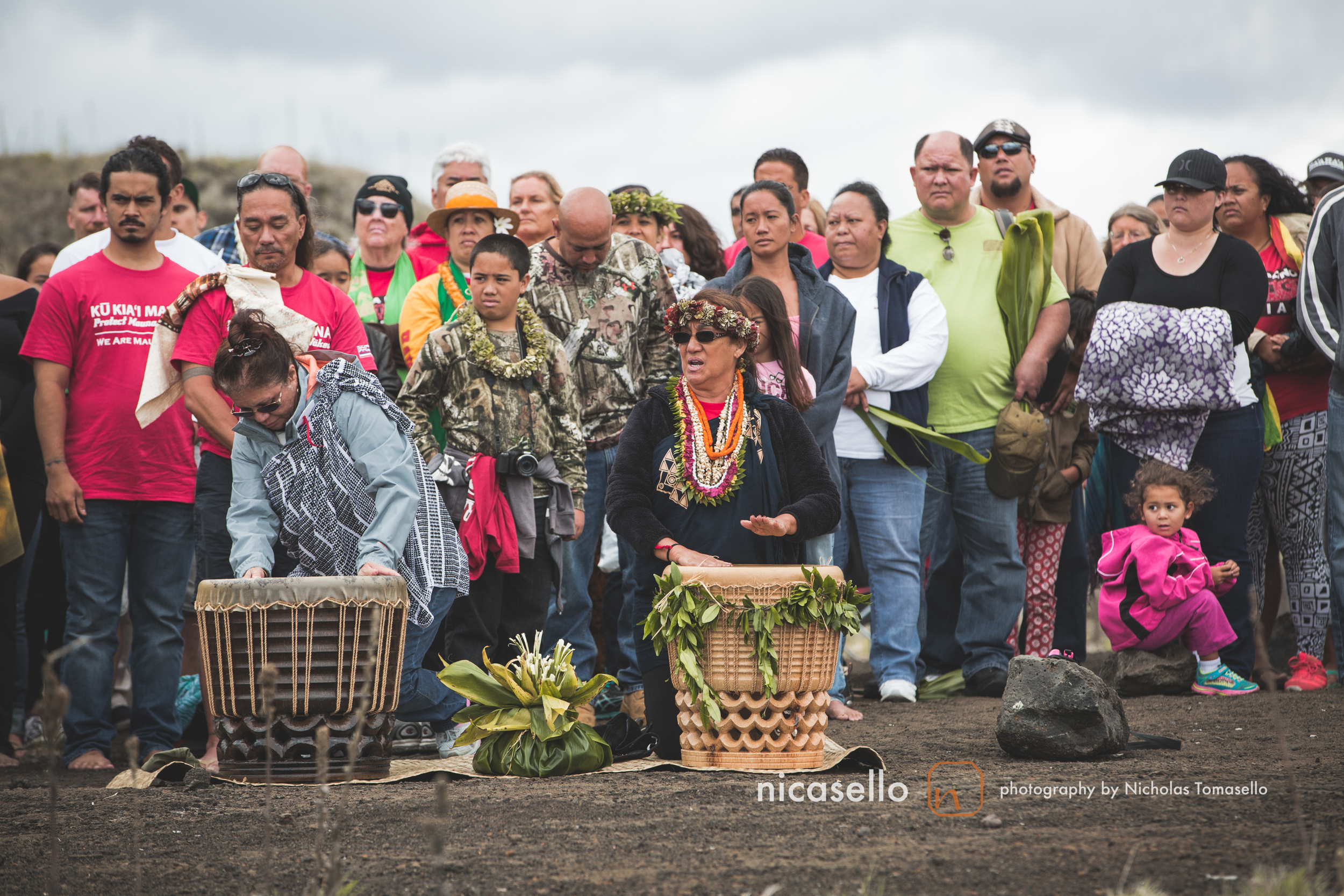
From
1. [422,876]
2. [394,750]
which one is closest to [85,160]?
[394,750]

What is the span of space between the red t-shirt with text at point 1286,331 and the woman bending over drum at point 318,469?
4.68 m

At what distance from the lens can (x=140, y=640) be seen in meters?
5.48

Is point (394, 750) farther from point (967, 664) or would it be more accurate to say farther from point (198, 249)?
point (967, 664)

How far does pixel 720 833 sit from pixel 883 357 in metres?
3.55

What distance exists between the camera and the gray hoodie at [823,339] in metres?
6.06

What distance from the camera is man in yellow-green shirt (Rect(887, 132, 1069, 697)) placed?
6.82 m

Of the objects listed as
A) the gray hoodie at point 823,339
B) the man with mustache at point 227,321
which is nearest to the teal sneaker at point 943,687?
the gray hoodie at point 823,339

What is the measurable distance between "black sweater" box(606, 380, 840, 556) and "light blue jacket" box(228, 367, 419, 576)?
0.79m

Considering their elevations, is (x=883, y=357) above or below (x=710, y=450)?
above

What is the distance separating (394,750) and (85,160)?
82.0ft

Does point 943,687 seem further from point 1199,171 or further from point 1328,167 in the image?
point 1328,167

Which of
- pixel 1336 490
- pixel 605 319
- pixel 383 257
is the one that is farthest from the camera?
pixel 383 257

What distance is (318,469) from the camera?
16.0ft

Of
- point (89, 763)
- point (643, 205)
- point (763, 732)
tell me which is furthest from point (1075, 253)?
point (89, 763)
